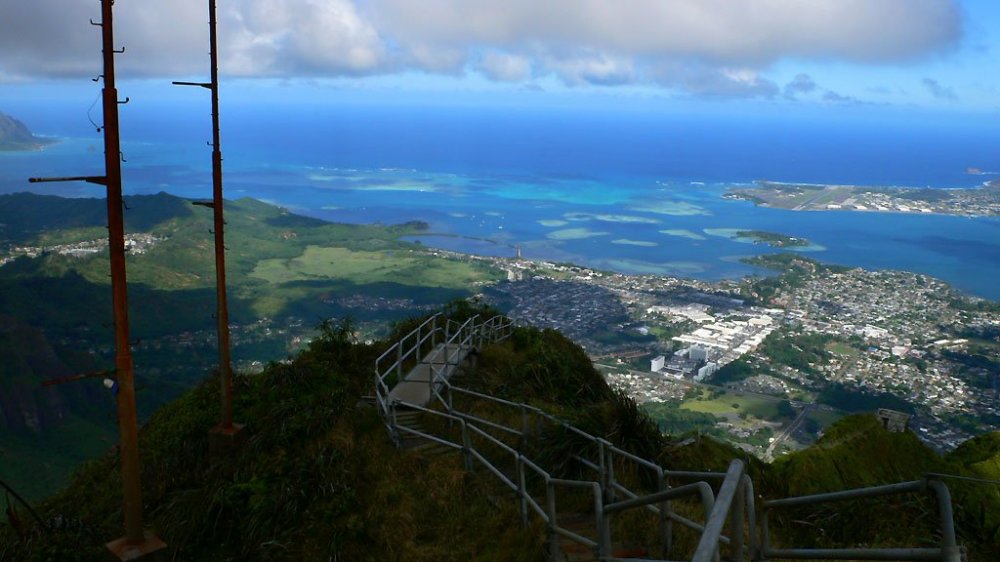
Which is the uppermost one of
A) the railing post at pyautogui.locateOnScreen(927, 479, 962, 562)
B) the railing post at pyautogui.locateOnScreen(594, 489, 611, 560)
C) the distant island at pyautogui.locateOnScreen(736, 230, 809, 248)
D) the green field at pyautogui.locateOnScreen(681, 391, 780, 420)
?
the railing post at pyautogui.locateOnScreen(927, 479, 962, 562)

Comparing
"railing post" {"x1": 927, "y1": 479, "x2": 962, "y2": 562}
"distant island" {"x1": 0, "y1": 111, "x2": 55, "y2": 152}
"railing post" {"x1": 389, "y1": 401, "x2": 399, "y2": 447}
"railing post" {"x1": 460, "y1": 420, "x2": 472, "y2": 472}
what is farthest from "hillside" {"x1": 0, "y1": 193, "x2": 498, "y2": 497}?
"distant island" {"x1": 0, "y1": 111, "x2": 55, "y2": 152}

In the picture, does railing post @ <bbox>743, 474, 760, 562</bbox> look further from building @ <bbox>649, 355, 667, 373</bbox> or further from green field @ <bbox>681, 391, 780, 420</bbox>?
building @ <bbox>649, 355, 667, 373</bbox>

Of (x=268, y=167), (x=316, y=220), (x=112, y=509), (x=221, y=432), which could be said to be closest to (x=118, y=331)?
(x=221, y=432)

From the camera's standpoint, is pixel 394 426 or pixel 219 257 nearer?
pixel 219 257

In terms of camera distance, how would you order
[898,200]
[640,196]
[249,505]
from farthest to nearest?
1. [640,196]
2. [898,200]
3. [249,505]

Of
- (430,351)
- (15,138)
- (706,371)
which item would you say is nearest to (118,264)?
(430,351)

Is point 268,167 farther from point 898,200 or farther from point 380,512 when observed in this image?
point 380,512

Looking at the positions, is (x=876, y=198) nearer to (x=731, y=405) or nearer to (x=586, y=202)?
(x=586, y=202)
